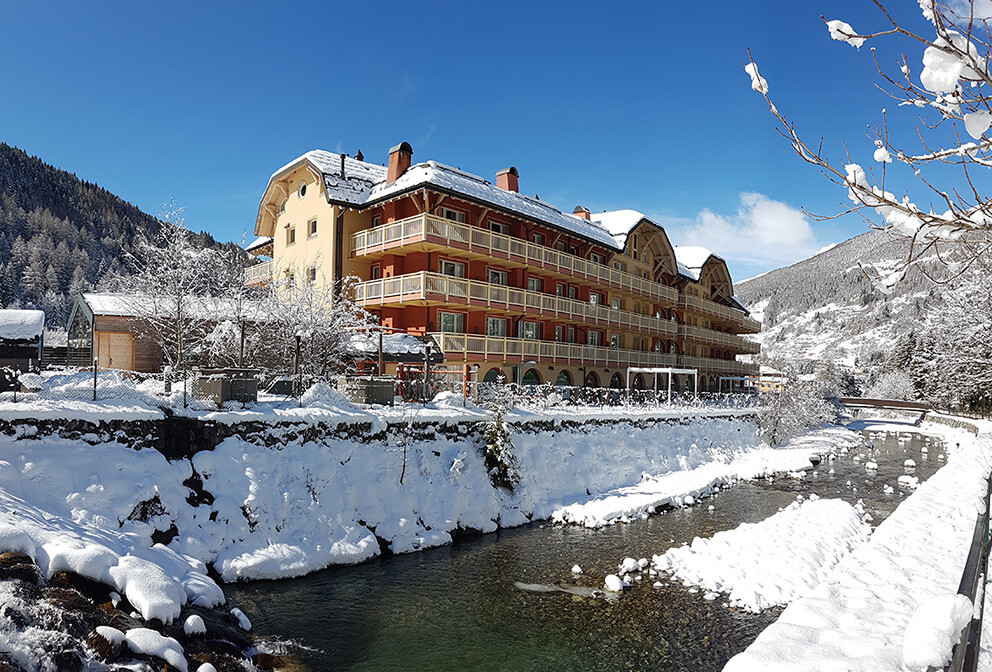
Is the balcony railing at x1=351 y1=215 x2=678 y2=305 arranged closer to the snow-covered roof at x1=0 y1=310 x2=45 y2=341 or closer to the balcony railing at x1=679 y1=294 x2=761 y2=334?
the snow-covered roof at x1=0 y1=310 x2=45 y2=341

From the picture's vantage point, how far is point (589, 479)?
21203 millimetres

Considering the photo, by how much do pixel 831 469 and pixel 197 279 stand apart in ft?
99.1

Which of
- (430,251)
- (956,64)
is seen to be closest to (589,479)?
(430,251)

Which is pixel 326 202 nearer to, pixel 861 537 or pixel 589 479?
pixel 589 479

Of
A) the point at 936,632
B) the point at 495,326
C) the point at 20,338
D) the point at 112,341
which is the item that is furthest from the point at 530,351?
the point at 936,632

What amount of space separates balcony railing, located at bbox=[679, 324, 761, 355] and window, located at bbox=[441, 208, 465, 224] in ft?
79.4

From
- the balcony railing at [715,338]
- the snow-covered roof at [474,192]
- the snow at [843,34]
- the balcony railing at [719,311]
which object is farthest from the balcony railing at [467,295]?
the snow at [843,34]

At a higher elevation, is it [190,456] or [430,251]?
[430,251]

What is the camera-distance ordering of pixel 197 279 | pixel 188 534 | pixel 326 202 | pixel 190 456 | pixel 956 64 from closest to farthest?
pixel 956 64 → pixel 188 534 → pixel 190 456 → pixel 197 279 → pixel 326 202

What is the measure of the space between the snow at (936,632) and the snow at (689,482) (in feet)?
44.0

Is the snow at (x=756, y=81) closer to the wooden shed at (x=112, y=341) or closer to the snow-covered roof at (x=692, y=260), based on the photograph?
the wooden shed at (x=112, y=341)

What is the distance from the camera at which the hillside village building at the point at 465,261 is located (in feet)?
87.9

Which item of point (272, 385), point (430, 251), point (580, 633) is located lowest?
point (580, 633)

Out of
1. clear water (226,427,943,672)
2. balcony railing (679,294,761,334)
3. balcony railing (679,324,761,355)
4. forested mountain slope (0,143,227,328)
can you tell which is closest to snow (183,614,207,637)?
clear water (226,427,943,672)
